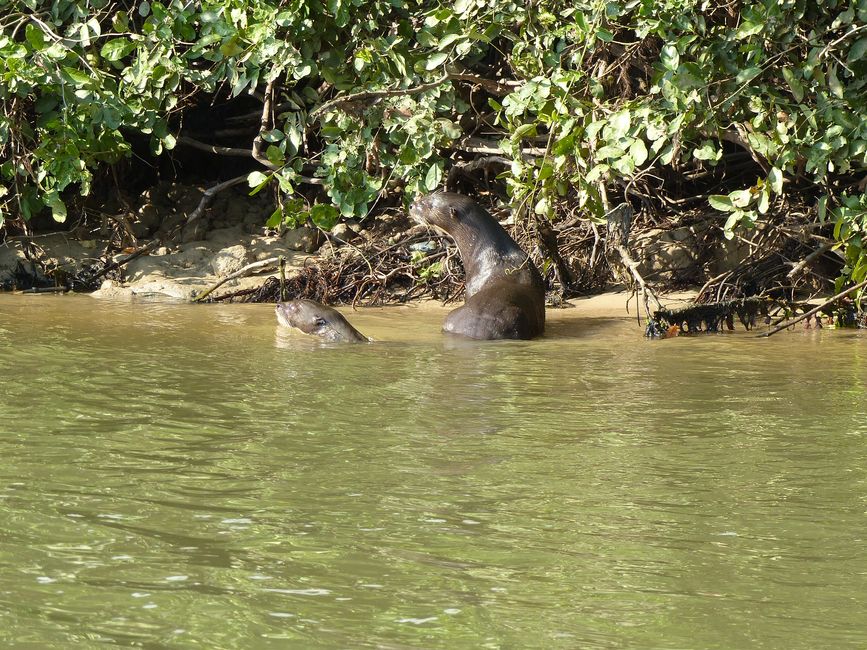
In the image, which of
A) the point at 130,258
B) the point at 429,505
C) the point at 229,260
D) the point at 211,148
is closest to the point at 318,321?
the point at 229,260

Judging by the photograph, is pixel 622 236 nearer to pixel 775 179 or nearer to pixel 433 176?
pixel 433 176

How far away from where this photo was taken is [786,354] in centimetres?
672

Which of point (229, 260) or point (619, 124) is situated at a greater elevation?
point (619, 124)

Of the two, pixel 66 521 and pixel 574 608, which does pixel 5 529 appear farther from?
pixel 574 608

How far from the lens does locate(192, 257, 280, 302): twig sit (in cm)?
956

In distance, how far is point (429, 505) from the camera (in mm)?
3363

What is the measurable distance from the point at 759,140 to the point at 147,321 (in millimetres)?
3977

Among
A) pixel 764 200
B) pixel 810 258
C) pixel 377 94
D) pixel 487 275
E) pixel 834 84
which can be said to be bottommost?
pixel 487 275

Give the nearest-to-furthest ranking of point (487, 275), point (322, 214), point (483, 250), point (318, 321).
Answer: point (318, 321)
point (322, 214)
point (487, 275)
point (483, 250)

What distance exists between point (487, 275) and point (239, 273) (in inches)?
90.2

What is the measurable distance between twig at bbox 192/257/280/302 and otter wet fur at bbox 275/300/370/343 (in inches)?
69.1

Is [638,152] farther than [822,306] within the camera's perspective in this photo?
No

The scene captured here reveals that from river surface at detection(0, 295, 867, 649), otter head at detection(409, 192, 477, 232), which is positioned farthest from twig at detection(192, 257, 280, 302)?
river surface at detection(0, 295, 867, 649)

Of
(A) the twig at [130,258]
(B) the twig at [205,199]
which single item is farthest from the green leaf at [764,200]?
(A) the twig at [130,258]
